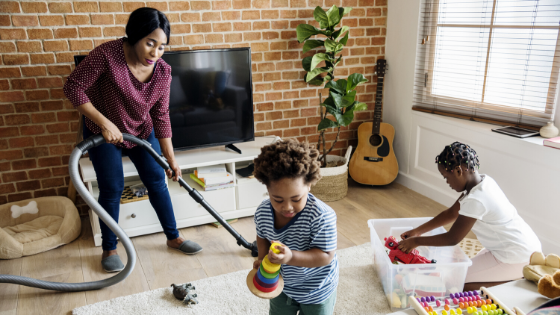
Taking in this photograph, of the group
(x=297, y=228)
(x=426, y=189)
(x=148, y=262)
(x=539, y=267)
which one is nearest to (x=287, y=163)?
(x=297, y=228)

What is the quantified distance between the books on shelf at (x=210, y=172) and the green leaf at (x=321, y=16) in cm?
124

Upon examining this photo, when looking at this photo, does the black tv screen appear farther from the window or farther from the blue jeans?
the window

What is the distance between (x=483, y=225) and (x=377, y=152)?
1578 millimetres

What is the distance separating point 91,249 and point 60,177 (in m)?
0.62

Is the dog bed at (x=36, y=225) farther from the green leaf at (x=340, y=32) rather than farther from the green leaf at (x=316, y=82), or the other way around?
the green leaf at (x=340, y=32)

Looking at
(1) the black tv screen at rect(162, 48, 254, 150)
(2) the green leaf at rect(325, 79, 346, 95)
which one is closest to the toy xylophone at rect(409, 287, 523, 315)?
(1) the black tv screen at rect(162, 48, 254, 150)

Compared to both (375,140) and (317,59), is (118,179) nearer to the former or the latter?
(317,59)

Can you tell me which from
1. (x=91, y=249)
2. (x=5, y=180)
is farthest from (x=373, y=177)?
(x=5, y=180)

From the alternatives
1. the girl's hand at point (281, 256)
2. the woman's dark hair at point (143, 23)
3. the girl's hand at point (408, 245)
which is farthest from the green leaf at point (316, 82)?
the girl's hand at point (281, 256)

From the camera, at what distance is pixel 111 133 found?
1996 mm

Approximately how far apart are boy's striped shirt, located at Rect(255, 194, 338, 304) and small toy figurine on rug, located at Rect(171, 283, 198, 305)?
0.86 metres

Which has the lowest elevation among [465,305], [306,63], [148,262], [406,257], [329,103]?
[148,262]

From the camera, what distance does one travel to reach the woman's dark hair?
6.32ft

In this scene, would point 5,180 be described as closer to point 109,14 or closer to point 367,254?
point 109,14
